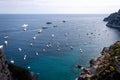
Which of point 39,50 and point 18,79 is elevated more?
point 18,79

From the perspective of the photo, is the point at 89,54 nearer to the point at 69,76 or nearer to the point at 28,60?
the point at 28,60

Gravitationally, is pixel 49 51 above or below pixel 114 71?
below

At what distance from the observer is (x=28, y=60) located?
3342 inches

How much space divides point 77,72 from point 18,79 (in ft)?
111

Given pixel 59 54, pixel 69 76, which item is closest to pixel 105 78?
pixel 69 76

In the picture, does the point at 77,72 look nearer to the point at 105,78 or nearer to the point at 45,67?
the point at 45,67

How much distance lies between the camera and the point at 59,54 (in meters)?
96.2

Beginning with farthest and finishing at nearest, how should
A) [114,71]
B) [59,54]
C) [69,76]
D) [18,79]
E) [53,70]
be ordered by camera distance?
[59,54] → [53,70] → [69,76] → [114,71] → [18,79]

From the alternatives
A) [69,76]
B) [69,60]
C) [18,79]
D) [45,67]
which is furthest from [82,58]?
[18,79]

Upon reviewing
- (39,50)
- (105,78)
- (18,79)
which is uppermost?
(18,79)

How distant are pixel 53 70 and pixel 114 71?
28.1 m

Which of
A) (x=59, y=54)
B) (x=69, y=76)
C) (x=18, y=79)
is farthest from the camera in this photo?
(x=59, y=54)

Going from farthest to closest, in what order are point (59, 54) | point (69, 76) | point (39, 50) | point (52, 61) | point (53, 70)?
1. point (39, 50)
2. point (59, 54)
3. point (52, 61)
4. point (53, 70)
5. point (69, 76)

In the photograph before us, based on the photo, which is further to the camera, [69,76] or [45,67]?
[45,67]
